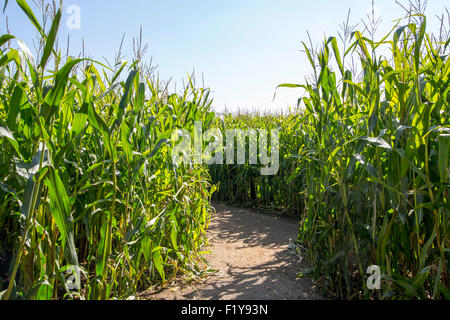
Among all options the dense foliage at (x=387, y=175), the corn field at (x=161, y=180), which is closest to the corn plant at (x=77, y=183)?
the corn field at (x=161, y=180)

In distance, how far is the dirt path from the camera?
1764 millimetres

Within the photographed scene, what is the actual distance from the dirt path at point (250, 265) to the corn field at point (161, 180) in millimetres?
133

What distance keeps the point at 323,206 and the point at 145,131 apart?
1.11 meters

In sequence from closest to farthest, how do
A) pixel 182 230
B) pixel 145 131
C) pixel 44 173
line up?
pixel 44 173, pixel 145 131, pixel 182 230

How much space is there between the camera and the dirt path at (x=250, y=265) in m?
1.76

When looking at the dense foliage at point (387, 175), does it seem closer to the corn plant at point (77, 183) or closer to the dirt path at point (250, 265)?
the dirt path at point (250, 265)

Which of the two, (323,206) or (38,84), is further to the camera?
(323,206)

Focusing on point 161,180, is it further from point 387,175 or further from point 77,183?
point 387,175

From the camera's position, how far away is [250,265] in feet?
7.31

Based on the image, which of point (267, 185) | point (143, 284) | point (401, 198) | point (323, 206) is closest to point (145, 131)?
point (143, 284)

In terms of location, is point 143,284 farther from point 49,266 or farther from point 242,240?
point 242,240

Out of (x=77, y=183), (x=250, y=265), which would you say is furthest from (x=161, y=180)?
(x=250, y=265)

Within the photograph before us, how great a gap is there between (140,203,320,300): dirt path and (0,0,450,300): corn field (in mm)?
133

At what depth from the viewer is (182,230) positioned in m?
2.00
